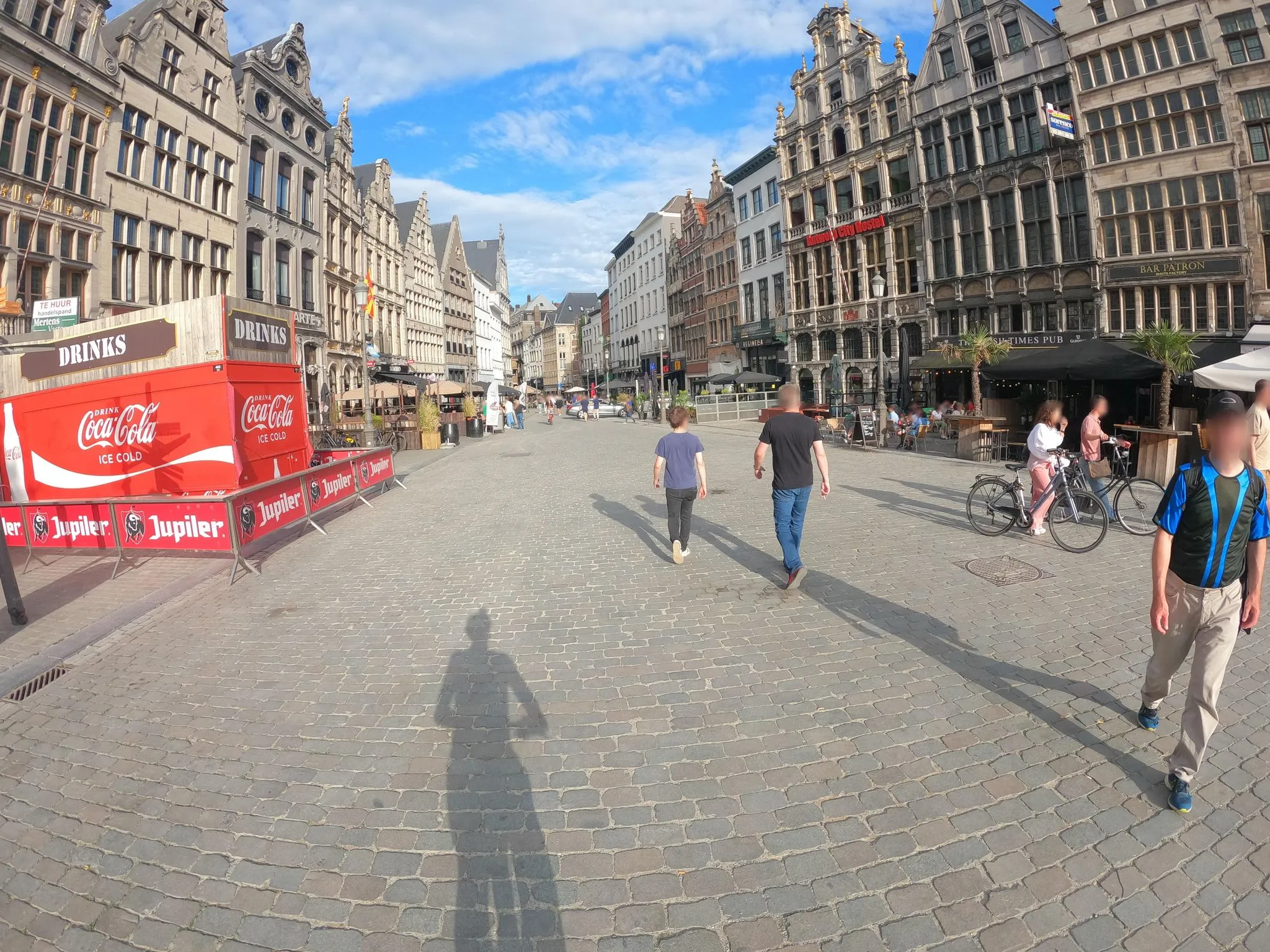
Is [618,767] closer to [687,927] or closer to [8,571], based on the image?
[687,927]

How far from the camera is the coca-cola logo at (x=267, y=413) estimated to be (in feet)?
32.7

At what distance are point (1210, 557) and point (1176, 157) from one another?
28.9 m

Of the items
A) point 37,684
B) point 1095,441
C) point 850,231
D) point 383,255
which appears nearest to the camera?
point 37,684

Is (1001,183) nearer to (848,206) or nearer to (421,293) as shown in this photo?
(848,206)

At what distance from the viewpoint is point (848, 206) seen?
3759 cm

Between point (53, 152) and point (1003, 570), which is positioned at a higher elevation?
point (53, 152)

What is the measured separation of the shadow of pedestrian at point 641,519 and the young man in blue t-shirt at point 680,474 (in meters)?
0.36

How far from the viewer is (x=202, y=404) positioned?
958 centimetres

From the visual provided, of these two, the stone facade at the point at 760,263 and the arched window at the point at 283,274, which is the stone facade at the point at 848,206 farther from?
the arched window at the point at 283,274

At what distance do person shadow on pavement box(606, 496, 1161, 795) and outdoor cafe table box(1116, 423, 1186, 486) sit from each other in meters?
8.18

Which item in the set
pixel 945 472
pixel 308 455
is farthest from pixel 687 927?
pixel 945 472

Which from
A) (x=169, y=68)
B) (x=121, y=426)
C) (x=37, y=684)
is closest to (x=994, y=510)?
(x=37, y=684)

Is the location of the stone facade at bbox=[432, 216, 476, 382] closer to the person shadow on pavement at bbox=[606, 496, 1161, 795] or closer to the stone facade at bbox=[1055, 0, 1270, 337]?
the stone facade at bbox=[1055, 0, 1270, 337]

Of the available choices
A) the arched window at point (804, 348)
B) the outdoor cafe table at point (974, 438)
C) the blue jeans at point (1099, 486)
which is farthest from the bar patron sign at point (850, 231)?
the blue jeans at point (1099, 486)
